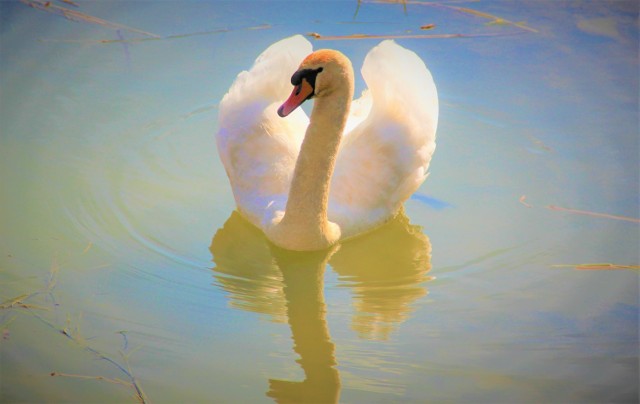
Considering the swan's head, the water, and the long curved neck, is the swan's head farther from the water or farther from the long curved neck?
the water

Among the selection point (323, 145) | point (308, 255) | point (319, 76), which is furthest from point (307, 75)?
point (308, 255)

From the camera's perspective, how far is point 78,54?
7699 millimetres

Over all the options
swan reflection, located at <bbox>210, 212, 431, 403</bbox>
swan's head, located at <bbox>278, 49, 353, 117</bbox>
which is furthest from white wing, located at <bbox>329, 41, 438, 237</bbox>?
swan's head, located at <bbox>278, 49, 353, 117</bbox>

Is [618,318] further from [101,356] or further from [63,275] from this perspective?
[63,275]

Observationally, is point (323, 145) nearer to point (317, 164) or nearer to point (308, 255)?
point (317, 164)

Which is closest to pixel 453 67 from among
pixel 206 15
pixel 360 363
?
pixel 206 15

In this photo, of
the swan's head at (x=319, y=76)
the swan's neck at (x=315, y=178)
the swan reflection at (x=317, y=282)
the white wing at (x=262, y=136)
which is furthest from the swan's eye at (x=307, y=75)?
the swan reflection at (x=317, y=282)

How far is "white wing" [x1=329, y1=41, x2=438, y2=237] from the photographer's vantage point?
5.70 m

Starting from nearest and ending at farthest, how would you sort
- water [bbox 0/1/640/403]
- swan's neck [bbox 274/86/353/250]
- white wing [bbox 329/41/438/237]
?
1. water [bbox 0/1/640/403]
2. swan's neck [bbox 274/86/353/250]
3. white wing [bbox 329/41/438/237]

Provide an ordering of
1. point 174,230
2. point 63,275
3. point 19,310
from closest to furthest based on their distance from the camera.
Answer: point 19,310 → point 63,275 → point 174,230

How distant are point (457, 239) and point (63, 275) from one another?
2.41 m

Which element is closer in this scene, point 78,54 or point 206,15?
point 78,54

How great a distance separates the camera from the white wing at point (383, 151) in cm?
570

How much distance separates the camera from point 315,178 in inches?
209
